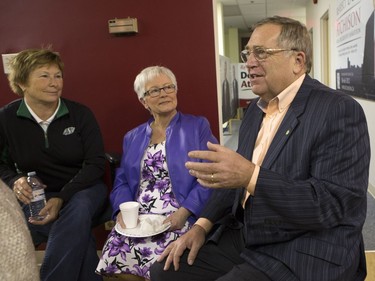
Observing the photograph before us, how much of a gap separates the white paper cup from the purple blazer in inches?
8.3

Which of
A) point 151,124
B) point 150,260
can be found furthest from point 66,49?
point 150,260

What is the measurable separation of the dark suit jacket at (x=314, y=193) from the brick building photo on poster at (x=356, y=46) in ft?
8.57

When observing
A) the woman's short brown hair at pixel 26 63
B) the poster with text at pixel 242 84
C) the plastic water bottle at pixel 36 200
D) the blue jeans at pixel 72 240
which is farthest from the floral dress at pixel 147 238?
the poster with text at pixel 242 84

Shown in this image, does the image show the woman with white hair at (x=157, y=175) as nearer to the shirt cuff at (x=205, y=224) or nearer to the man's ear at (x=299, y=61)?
the shirt cuff at (x=205, y=224)

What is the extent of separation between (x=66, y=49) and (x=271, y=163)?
1865 millimetres

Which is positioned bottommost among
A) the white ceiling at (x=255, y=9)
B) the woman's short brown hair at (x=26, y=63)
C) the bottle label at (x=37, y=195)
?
the bottle label at (x=37, y=195)

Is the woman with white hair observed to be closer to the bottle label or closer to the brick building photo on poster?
the bottle label

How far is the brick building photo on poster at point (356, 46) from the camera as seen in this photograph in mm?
3508

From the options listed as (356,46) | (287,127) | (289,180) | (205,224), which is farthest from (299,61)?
(356,46)

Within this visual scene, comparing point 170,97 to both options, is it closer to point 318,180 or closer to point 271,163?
point 271,163

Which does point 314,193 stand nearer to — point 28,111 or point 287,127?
point 287,127

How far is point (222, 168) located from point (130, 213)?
792 mm

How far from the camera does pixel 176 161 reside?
1.99m

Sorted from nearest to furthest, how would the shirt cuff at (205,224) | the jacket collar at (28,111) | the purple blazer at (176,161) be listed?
the shirt cuff at (205,224) < the purple blazer at (176,161) < the jacket collar at (28,111)
